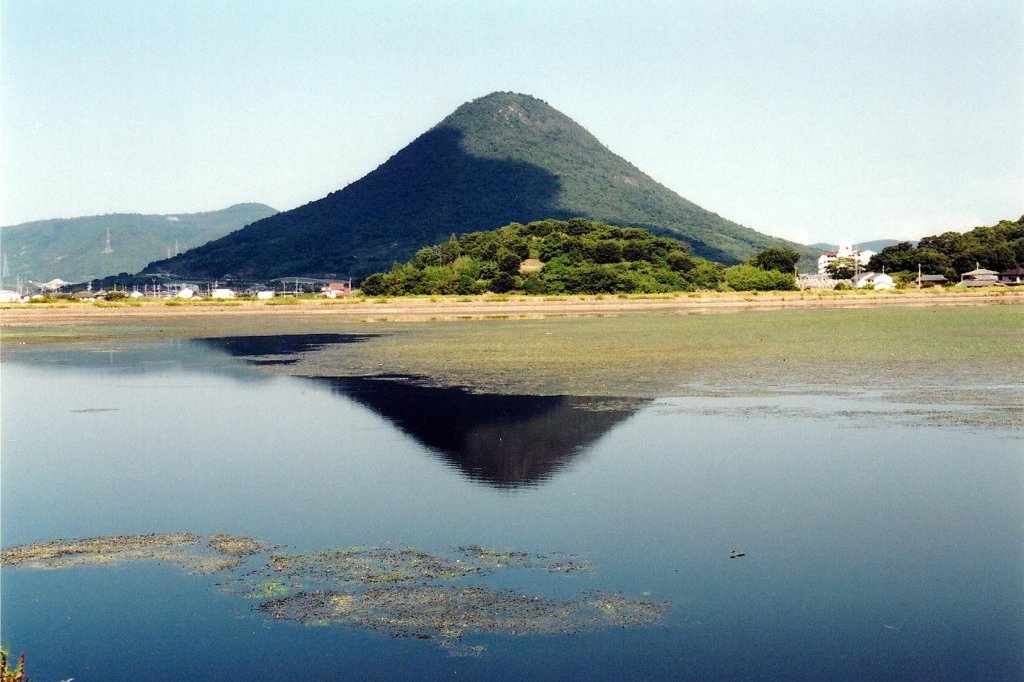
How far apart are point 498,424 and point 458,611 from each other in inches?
413

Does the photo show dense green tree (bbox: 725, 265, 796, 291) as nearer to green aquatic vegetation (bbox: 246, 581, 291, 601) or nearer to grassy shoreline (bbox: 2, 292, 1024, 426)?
grassy shoreline (bbox: 2, 292, 1024, 426)

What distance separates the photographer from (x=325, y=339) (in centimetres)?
5009

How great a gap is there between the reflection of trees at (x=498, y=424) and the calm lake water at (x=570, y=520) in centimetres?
10

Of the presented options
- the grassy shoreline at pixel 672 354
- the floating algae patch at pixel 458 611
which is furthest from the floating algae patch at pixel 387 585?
the grassy shoreline at pixel 672 354

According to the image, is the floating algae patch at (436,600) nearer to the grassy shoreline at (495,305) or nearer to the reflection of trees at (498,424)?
the reflection of trees at (498,424)

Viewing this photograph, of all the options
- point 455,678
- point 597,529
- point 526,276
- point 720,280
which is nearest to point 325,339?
point 597,529

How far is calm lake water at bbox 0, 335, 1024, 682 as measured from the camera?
335 inches

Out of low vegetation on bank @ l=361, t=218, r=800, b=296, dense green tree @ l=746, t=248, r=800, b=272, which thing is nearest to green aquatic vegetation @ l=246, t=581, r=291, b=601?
low vegetation on bank @ l=361, t=218, r=800, b=296

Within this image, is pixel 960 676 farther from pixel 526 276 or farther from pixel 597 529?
pixel 526 276

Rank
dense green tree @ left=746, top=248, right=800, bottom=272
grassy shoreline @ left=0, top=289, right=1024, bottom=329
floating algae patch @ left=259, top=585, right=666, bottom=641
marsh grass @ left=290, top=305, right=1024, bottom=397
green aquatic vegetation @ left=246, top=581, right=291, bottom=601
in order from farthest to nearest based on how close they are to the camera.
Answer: dense green tree @ left=746, top=248, right=800, bottom=272 → grassy shoreline @ left=0, top=289, right=1024, bottom=329 → marsh grass @ left=290, top=305, right=1024, bottom=397 → green aquatic vegetation @ left=246, top=581, right=291, bottom=601 → floating algae patch @ left=259, top=585, right=666, bottom=641

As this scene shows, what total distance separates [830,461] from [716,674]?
328 inches

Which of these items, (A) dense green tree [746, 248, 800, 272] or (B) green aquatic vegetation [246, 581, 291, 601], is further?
(A) dense green tree [746, 248, 800, 272]

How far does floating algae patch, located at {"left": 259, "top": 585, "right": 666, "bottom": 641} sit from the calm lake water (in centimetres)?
20

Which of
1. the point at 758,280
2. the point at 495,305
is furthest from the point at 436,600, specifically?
the point at 758,280
